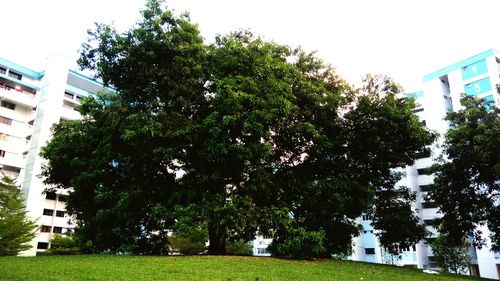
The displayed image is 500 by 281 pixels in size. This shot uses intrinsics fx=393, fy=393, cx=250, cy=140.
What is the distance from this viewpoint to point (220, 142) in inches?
626

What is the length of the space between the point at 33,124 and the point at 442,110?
5586 centimetres

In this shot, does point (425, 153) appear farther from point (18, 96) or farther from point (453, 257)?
point (18, 96)

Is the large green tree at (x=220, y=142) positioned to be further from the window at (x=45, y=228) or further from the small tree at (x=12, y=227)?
the window at (x=45, y=228)

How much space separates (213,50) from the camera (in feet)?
61.6

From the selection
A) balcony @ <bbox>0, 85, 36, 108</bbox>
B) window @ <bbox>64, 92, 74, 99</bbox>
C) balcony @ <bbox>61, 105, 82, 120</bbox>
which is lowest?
balcony @ <bbox>61, 105, 82, 120</bbox>

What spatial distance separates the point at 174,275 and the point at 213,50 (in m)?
11.2

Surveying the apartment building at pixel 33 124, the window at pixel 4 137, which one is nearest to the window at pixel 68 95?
the apartment building at pixel 33 124

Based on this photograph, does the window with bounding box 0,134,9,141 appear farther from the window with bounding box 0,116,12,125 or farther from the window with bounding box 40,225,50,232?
the window with bounding box 40,225,50,232

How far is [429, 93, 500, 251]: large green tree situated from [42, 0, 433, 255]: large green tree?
2200 millimetres

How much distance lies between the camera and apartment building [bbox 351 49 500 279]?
45.1 m

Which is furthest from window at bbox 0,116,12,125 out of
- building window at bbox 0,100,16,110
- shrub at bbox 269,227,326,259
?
shrub at bbox 269,227,326,259

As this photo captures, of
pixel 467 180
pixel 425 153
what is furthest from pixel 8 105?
pixel 467 180

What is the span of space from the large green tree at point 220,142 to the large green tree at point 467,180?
7.22 feet

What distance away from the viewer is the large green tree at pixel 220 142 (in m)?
16.3
